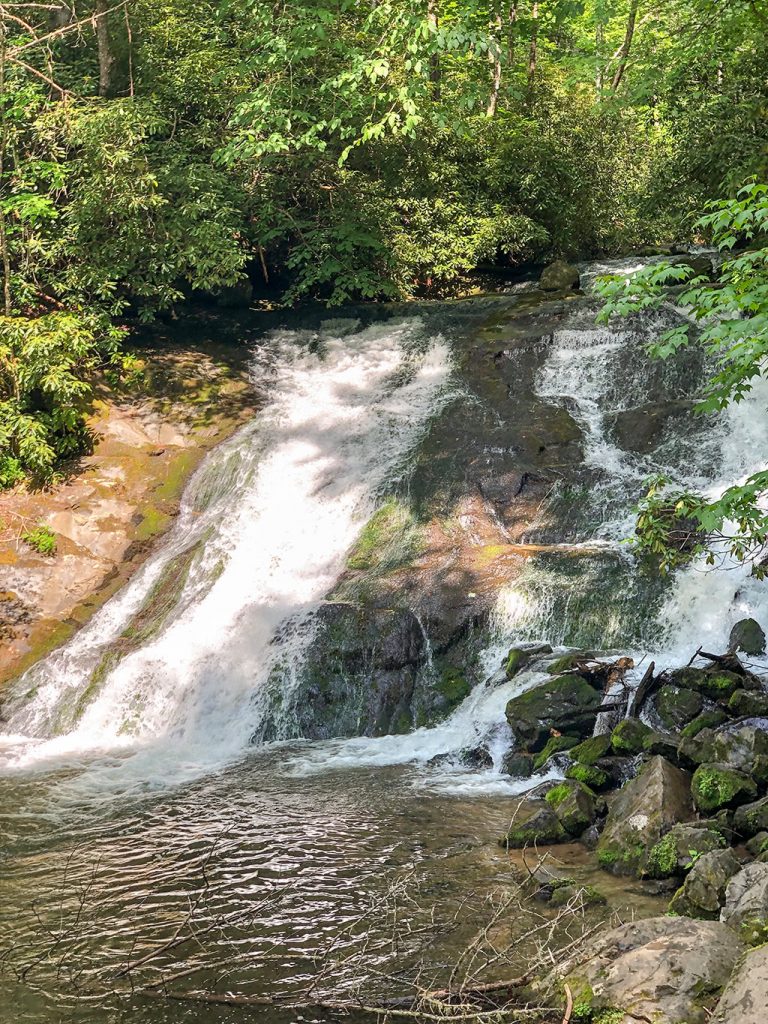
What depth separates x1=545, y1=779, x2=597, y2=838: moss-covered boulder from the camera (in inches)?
277

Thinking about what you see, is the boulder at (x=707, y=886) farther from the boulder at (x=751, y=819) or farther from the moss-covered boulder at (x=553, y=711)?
the moss-covered boulder at (x=553, y=711)

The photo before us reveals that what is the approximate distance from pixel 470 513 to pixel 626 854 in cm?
644

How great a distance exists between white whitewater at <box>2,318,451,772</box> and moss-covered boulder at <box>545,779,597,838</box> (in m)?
3.92

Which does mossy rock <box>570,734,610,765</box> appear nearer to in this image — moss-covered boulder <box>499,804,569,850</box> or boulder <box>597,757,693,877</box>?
boulder <box>597,757,693,877</box>

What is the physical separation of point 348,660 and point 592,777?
364cm

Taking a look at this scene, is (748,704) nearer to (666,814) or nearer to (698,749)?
(698,749)

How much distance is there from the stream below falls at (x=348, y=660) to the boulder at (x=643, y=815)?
0.66 feet

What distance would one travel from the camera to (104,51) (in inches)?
655

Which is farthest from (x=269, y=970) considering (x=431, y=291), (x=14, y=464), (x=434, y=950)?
(x=431, y=291)

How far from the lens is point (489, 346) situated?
50.7 feet

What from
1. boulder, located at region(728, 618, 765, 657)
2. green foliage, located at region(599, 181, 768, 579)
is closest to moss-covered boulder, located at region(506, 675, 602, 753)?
boulder, located at region(728, 618, 765, 657)

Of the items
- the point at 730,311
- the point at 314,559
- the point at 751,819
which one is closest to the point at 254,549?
the point at 314,559

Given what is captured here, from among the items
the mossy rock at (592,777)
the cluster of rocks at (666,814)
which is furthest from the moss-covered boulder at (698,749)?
the mossy rock at (592,777)

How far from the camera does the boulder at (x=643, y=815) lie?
640 cm
